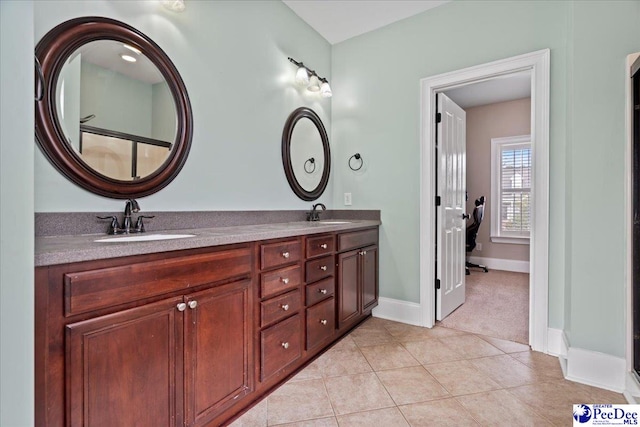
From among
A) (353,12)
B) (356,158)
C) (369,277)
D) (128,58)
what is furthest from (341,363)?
(353,12)

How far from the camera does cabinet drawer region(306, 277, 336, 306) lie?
77.0 inches

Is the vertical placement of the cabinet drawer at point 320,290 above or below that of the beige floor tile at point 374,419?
above

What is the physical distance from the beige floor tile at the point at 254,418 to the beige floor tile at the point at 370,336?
0.95 m

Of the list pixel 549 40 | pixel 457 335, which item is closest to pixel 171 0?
pixel 549 40

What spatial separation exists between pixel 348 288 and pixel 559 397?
4.44ft

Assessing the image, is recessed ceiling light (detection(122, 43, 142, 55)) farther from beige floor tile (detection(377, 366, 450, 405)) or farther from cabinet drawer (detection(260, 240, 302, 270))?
beige floor tile (detection(377, 366, 450, 405))

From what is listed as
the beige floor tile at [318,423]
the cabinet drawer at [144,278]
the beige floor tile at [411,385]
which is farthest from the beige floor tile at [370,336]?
the cabinet drawer at [144,278]

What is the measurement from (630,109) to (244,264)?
214cm

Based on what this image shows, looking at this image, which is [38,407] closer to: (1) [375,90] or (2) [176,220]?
(2) [176,220]

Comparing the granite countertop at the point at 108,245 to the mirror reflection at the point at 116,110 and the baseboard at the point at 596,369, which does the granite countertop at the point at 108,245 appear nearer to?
the mirror reflection at the point at 116,110

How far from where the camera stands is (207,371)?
130cm

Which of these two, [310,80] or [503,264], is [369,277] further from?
[503,264]

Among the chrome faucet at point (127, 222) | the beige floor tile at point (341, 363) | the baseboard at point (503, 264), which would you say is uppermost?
the chrome faucet at point (127, 222)

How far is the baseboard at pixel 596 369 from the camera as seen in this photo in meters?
1.70
